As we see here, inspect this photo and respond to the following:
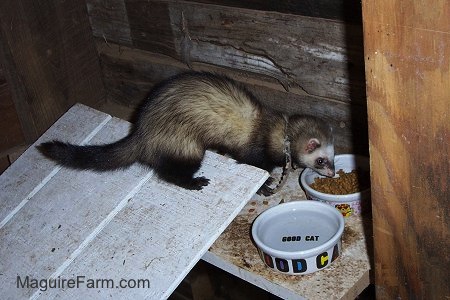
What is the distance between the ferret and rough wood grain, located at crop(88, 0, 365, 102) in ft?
0.44

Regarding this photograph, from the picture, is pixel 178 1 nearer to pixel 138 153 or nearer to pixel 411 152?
pixel 138 153

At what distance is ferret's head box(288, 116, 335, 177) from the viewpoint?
2172 mm

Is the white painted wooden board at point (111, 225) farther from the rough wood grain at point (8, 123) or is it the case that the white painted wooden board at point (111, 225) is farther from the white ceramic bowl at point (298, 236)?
the rough wood grain at point (8, 123)

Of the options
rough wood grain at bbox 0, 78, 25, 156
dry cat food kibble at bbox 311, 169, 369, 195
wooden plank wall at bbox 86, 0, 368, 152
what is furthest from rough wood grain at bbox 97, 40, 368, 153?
rough wood grain at bbox 0, 78, 25, 156

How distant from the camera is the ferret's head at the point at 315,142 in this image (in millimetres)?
2172

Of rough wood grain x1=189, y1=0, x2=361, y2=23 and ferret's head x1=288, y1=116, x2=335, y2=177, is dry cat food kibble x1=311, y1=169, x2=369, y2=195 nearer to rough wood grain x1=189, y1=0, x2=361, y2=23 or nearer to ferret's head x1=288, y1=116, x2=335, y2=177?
ferret's head x1=288, y1=116, x2=335, y2=177

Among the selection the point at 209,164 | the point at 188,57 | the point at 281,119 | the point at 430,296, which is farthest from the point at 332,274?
the point at 188,57

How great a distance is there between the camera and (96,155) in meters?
2.12

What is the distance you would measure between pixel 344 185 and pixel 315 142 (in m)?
0.20

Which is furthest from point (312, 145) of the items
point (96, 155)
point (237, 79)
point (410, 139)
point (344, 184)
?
point (410, 139)

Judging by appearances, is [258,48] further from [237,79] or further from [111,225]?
[111,225]

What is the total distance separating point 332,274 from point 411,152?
0.62 m

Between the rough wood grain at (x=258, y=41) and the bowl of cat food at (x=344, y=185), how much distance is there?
25 centimetres

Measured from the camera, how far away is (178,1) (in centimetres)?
230
